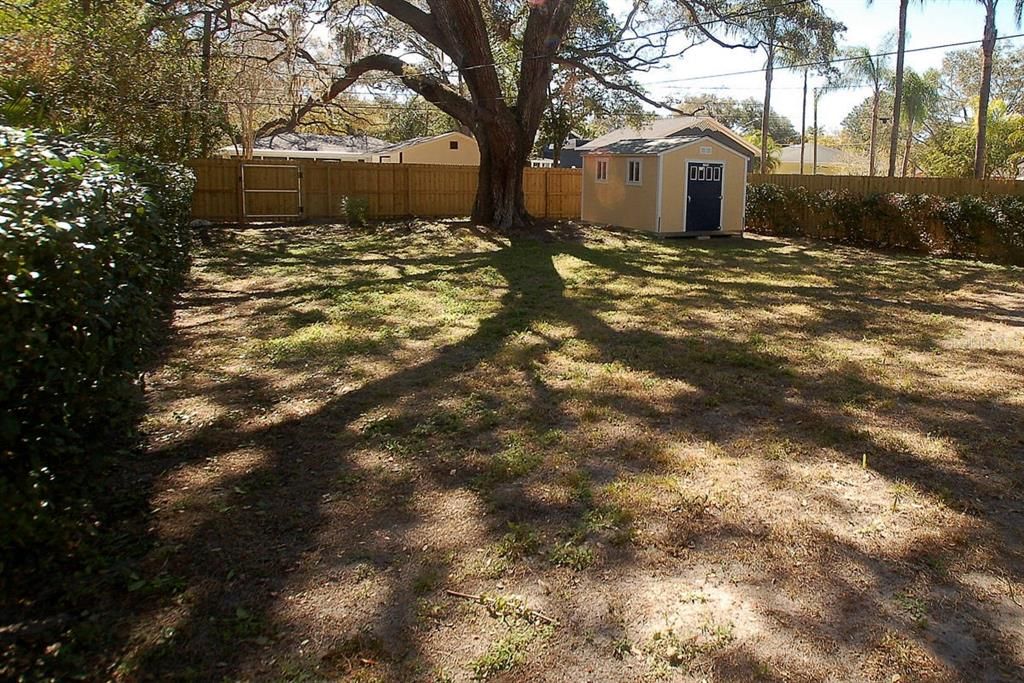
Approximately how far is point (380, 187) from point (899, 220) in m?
12.4

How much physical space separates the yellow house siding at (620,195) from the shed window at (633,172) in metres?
0.08

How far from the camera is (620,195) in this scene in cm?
1894

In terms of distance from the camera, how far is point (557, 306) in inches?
340

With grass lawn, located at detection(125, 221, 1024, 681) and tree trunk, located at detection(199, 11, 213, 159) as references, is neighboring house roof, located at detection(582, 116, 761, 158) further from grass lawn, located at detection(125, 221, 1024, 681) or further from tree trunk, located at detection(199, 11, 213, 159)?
grass lawn, located at detection(125, 221, 1024, 681)

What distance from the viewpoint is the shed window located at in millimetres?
18125

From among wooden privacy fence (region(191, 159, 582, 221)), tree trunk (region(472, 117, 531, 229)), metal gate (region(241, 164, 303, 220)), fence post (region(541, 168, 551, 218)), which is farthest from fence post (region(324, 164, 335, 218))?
fence post (region(541, 168, 551, 218))

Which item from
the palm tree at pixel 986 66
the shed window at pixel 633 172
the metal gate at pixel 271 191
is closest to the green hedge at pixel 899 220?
the shed window at pixel 633 172

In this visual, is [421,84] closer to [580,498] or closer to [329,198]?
[329,198]

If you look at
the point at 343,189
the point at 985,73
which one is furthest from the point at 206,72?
the point at 985,73

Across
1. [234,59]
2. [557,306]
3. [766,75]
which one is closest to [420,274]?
[557,306]

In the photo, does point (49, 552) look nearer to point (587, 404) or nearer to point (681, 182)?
point (587, 404)

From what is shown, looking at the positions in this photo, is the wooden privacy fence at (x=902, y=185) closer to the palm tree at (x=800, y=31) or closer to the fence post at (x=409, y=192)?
the palm tree at (x=800, y=31)

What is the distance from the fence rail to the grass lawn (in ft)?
37.2

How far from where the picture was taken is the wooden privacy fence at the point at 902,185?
48.9ft
